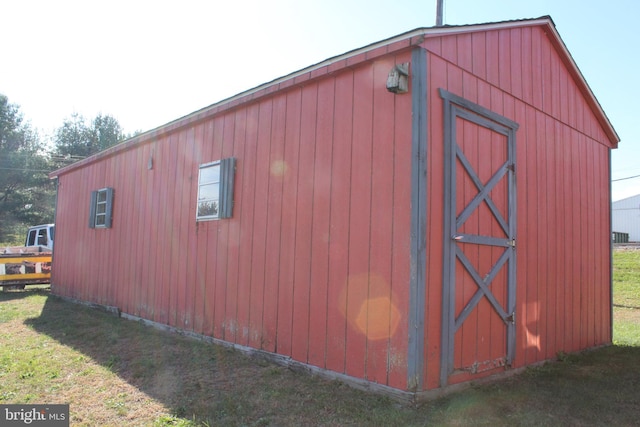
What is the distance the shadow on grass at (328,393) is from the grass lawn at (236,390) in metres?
0.01

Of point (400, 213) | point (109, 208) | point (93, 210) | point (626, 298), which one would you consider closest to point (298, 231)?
point (400, 213)

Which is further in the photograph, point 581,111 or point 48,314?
point 48,314

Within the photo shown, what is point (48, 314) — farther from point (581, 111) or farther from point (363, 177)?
point (581, 111)

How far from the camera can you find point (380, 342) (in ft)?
13.9

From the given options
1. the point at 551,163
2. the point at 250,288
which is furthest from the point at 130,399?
the point at 551,163

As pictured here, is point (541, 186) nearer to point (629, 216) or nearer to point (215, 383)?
point (215, 383)

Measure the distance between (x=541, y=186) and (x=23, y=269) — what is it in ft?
42.6

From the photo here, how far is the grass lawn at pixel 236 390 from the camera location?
3799mm

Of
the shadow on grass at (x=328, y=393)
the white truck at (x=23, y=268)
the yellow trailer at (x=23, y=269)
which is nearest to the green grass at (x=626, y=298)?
the shadow on grass at (x=328, y=393)

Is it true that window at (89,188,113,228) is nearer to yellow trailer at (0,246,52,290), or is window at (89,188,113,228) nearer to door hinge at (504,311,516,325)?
yellow trailer at (0,246,52,290)

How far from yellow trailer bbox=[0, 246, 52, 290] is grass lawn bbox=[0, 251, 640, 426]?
6649 millimetres

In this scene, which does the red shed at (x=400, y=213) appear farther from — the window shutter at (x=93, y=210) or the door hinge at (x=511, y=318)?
the window shutter at (x=93, y=210)

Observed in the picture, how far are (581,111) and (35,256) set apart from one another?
13380 millimetres

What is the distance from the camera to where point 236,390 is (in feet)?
14.7
